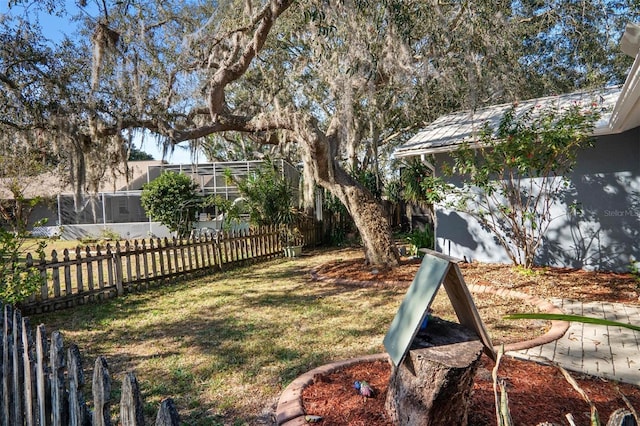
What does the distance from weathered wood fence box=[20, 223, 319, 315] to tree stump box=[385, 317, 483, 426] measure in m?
5.80

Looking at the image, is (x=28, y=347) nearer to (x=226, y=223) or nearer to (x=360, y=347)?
(x=360, y=347)

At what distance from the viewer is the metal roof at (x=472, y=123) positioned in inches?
319

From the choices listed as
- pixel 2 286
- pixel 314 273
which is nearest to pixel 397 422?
pixel 2 286

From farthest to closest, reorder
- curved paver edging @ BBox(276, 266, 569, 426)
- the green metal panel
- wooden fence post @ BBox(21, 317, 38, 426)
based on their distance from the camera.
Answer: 1. curved paver edging @ BBox(276, 266, 569, 426)
2. the green metal panel
3. wooden fence post @ BBox(21, 317, 38, 426)

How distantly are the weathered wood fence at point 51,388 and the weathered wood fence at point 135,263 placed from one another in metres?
4.19

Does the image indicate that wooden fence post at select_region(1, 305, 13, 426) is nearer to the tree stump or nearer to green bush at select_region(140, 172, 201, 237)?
the tree stump

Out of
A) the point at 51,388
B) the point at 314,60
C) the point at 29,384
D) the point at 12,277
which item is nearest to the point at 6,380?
the point at 29,384

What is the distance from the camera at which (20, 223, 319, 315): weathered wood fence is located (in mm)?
6320

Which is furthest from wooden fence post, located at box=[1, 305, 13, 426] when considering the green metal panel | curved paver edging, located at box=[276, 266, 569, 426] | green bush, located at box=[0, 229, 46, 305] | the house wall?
the house wall

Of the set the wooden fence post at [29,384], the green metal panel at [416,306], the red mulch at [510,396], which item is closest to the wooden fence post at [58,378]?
the wooden fence post at [29,384]

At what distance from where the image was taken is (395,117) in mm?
16203

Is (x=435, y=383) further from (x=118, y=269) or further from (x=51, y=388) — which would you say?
(x=118, y=269)

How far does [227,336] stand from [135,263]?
426 centimetres

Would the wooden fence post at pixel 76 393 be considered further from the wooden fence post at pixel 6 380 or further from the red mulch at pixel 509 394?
the red mulch at pixel 509 394
